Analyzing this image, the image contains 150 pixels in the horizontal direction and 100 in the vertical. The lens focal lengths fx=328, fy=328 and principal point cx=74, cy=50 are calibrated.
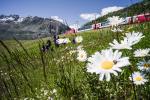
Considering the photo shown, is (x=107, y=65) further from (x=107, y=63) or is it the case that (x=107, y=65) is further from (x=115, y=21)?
(x=115, y=21)

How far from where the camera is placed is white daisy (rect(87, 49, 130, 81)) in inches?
80.0

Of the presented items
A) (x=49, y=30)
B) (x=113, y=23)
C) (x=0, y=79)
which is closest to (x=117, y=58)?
(x=113, y=23)

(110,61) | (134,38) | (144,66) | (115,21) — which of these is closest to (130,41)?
(134,38)

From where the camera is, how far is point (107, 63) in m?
2.24

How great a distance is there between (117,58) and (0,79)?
61.3 inches

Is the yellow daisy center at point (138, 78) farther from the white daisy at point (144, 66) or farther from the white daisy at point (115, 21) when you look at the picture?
the white daisy at point (115, 21)

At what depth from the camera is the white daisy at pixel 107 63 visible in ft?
6.66

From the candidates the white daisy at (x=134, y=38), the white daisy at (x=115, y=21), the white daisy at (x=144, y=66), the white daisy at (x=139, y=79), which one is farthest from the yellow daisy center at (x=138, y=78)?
Result: the white daisy at (x=115, y=21)

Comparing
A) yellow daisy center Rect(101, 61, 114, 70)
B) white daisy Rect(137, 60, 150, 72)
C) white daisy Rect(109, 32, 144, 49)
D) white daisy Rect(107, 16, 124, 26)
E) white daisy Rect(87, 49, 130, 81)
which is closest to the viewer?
white daisy Rect(87, 49, 130, 81)

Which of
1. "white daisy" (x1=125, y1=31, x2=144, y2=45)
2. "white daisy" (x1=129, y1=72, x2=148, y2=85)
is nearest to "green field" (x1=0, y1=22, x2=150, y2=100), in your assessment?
"white daisy" (x1=129, y1=72, x2=148, y2=85)

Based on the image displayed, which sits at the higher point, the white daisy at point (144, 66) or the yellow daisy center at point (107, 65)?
→ the yellow daisy center at point (107, 65)

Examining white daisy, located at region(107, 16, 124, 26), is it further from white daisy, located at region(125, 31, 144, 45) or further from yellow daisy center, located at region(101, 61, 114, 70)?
yellow daisy center, located at region(101, 61, 114, 70)

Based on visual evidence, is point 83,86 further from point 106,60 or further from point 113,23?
point 106,60

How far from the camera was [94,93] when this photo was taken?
3082mm
